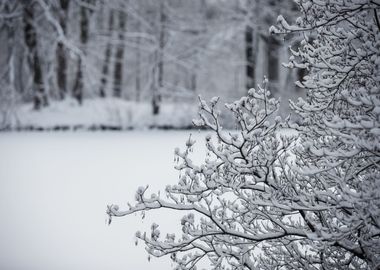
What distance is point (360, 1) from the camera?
7.95ft

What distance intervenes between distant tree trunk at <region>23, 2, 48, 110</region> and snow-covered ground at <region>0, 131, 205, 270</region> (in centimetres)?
179

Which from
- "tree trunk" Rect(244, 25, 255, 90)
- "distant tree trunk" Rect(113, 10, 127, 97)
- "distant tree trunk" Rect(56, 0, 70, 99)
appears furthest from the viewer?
"distant tree trunk" Rect(113, 10, 127, 97)

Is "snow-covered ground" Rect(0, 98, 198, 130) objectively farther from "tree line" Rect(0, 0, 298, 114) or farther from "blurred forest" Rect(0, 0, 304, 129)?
"tree line" Rect(0, 0, 298, 114)

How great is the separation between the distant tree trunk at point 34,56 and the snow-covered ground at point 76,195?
1787 mm

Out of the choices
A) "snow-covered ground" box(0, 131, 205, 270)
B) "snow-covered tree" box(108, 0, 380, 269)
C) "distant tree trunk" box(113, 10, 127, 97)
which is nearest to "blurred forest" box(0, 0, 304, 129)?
"snow-covered ground" box(0, 131, 205, 270)

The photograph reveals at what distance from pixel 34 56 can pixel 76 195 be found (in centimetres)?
1118

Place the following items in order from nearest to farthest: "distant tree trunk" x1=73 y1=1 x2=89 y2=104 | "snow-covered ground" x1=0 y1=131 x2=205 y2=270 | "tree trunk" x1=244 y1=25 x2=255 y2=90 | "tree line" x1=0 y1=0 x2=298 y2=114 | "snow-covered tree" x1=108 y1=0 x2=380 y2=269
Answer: "snow-covered tree" x1=108 y1=0 x2=380 y2=269 → "snow-covered ground" x1=0 y1=131 x2=205 y2=270 → "tree line" x1=0 y1=0 x2=298 y2=114 → "distant tree trunk" x1=73 y1=1 x2=89 y2=104 → "tree trunk" x1=244 y1=25 x2=255 y2=90

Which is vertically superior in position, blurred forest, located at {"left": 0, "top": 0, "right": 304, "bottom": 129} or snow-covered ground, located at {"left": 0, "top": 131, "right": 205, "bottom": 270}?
blurred forest, located at {"left": 0, "top": 0, "right": 304, "bottom": 129}

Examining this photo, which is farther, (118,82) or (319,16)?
(118,82)

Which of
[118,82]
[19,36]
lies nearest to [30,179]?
[19,36]

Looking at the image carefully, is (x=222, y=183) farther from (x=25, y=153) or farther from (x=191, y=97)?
(x=191, y=97)

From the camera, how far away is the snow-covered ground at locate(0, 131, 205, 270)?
5949 mm

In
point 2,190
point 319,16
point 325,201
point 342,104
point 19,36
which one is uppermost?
point 19,36

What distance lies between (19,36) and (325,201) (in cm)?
1934
